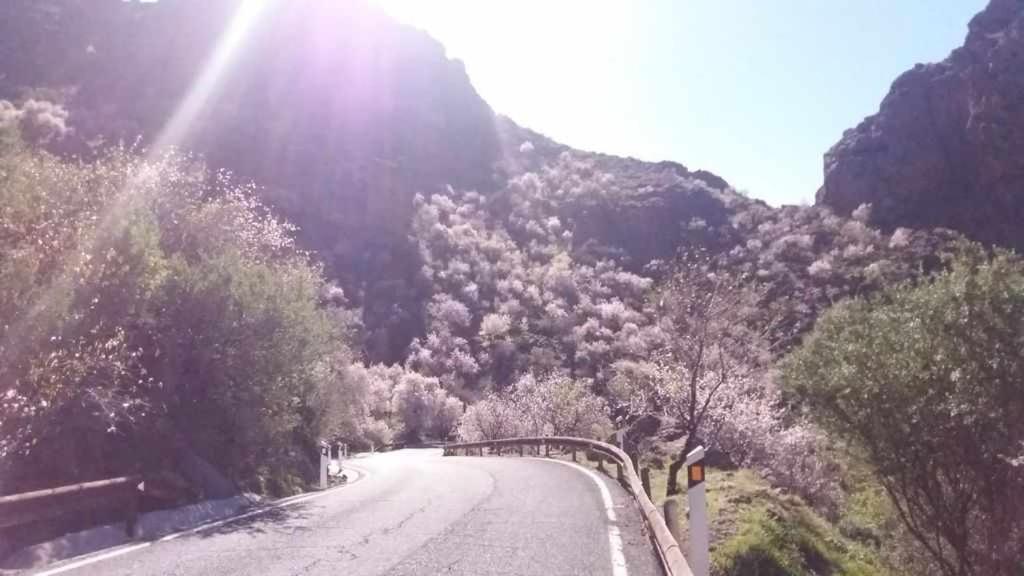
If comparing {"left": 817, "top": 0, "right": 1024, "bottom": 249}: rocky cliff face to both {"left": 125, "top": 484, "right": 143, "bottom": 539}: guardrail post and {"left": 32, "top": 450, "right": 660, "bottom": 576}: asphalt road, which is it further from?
{"left": 125, "top": 484, "right": 143, "bottom": 539}: guardrail post

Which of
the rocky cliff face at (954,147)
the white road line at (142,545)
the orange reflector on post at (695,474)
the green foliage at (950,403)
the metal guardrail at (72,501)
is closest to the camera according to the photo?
the orange reflector on post at (695,474)

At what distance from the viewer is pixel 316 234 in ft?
327

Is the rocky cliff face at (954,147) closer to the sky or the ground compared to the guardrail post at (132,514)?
closer to the sky

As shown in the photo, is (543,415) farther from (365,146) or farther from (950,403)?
(365,146)

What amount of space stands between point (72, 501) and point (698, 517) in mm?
7894

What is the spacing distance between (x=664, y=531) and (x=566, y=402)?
41.8m

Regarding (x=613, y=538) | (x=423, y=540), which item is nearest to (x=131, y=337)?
(x=423, y=540)

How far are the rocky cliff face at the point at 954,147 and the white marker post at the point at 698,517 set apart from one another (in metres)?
96.0

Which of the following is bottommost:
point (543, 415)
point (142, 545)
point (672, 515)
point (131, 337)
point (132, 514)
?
point (142, 545)

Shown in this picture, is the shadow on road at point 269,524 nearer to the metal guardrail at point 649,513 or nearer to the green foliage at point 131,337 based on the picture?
the green foliage at point 131,337

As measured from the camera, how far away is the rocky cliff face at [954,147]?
93.1 meters

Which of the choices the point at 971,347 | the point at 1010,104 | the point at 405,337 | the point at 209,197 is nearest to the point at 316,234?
the point at 405,337

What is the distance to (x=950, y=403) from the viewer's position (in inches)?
649

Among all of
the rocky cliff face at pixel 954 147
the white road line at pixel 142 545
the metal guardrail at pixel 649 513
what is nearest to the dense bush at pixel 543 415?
the metal guardrail at pixel 649 513
